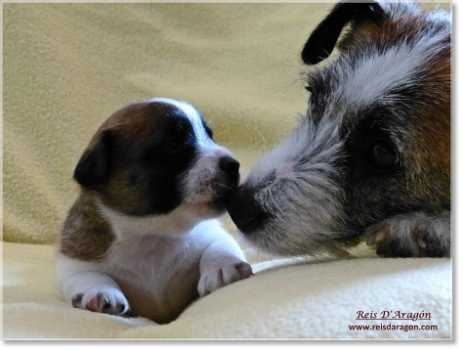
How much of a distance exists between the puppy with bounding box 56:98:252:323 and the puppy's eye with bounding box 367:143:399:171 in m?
0.52

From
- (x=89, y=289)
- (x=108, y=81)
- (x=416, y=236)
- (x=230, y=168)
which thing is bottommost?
(x=89, y=289)

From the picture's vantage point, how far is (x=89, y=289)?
206 centimetres

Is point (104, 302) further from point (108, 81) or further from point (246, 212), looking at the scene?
point (108, 81)

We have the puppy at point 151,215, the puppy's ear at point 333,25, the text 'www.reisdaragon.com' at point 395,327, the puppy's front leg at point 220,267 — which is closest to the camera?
the text 'www.reisdaragon.com' at point 395,327

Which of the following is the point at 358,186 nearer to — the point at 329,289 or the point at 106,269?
the point at 329,289

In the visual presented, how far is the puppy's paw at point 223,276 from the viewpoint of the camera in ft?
6.63

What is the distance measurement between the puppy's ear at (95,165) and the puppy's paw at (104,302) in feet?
1.33

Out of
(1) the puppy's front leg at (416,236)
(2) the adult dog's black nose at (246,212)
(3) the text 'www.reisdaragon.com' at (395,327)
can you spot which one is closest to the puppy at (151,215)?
(2) the adult dog's black nose at (246,212)

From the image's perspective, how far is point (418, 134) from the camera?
6.02ft

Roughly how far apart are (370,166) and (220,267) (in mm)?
609

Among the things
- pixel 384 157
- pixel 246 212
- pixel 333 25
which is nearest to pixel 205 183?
pixel 246 212

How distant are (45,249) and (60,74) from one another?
110 cm

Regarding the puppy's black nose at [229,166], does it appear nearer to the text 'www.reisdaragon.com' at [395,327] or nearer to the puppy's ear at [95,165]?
the puppy's ear at [95,165]

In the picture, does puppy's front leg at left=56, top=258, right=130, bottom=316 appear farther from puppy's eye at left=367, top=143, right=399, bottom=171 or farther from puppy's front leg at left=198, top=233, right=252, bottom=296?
puppy's eye at left=367, top=143, right=399, bottom=171
